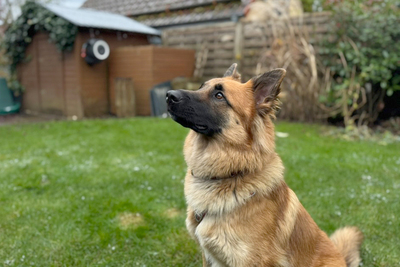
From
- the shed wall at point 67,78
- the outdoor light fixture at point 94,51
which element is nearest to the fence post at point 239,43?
the shed wall at point 67,78

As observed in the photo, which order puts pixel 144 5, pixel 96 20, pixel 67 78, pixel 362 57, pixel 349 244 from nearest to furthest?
pixel 349 244 < pixel 362 57 < pixel 67 78 < pixel 96 20 < pixel 144 5

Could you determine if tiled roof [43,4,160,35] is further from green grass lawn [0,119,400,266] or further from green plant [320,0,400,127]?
green plant [320,0,400,127]

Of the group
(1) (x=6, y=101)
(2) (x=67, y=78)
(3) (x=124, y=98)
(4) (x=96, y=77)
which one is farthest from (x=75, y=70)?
(1) (x=6, y=101)

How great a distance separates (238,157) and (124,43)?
9497mm

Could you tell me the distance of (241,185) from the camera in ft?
7.38

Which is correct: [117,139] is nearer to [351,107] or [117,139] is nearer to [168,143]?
[168,143]

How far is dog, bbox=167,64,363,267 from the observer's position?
211 centimetres

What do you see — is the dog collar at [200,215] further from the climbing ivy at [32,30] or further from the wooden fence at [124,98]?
the climbing ivy at [32,30]

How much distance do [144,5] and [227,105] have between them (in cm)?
1306

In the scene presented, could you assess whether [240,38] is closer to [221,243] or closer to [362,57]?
[362,57]

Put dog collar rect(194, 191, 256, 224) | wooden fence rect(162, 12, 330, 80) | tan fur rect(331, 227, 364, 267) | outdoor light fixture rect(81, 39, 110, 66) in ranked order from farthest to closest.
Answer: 1. outdoor light fixture rect(81, 39, 110, 66)
2. wooden fence rect(162, 12, 330, 80)
3. tan fur rect(331, 227, 364, 267)
4. dog collar rect(194, 191, 256, 224)

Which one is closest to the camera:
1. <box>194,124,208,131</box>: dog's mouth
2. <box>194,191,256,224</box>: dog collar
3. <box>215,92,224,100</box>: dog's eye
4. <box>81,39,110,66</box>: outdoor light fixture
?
<box>194,191,256,224</box>: dog collar

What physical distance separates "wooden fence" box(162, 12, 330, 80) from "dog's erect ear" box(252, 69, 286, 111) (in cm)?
684

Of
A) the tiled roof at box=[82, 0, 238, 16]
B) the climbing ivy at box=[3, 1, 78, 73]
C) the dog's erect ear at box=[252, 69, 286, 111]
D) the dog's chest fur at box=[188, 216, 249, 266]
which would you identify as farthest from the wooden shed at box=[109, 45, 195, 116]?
the dog's chest fur at box=[188, 216, 249, 266]
